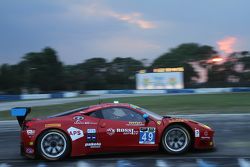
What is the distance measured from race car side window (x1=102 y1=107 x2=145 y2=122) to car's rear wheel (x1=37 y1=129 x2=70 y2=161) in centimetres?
94

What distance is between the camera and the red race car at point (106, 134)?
802cm

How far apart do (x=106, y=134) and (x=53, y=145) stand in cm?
104

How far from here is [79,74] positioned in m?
73.3

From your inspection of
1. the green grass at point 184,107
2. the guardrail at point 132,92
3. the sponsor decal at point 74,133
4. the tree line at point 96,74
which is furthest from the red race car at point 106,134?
the tree line at point 96,74

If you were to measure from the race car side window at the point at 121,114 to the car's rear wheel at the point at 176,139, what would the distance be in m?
0.58

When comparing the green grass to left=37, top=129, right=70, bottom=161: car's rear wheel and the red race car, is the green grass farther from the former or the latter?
left=37, top=129, right=70, bottom=161: car's rear wheel

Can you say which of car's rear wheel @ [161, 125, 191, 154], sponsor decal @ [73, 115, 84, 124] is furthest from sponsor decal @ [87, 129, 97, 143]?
car's rear wheel @ [161, 125, 191, 154]

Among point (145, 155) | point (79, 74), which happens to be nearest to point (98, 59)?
point (79, 74)

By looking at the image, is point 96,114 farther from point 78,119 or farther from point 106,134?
point 106,134

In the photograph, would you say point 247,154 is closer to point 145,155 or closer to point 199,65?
point 145,155

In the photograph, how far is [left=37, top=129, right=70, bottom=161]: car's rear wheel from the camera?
7.99m

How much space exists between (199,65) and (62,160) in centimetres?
7373

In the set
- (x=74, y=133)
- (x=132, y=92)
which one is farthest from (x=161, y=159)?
(x=132, y=92)

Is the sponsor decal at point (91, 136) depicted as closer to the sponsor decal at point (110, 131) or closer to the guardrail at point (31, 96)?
the sponsor decal at point (110, 131)
